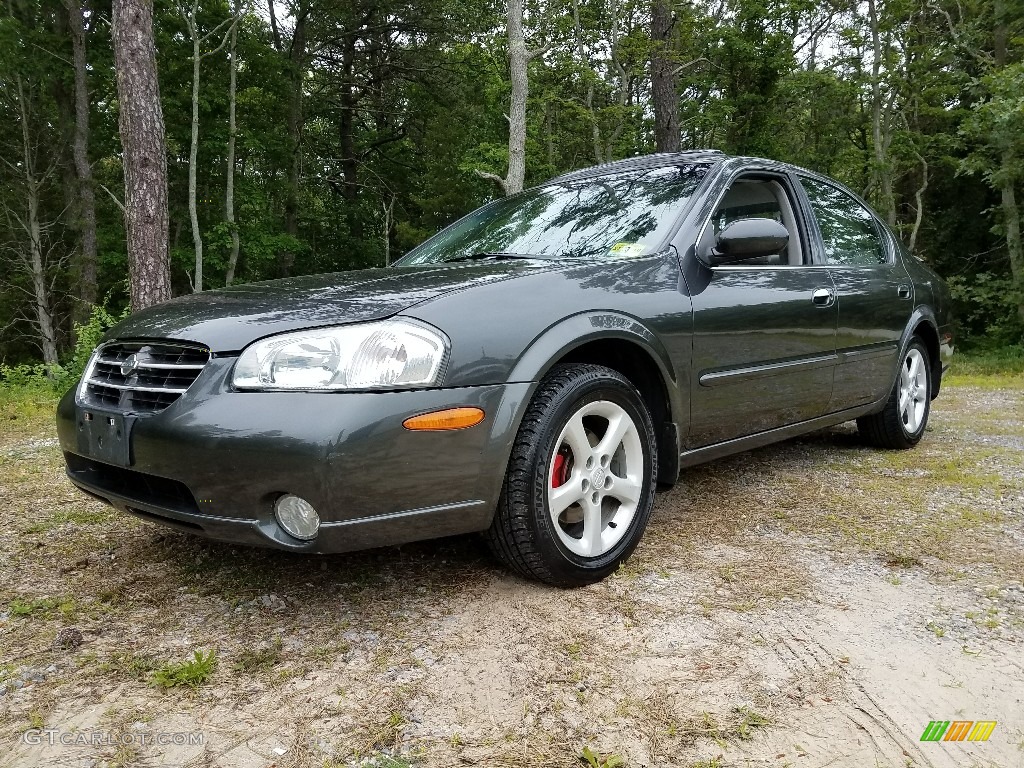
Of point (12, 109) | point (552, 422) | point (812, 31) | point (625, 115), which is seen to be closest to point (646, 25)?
point (625, 115)

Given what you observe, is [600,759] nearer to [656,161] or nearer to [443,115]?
[656,161]

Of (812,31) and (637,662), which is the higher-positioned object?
(812,31)

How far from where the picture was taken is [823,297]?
11.2ft

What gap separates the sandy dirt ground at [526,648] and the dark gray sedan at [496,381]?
0.97 ft

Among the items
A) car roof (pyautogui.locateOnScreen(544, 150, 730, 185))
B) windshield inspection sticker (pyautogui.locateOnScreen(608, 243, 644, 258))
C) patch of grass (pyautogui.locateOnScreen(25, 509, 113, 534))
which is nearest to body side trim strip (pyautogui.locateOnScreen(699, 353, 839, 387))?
windshield inspection sticker (pyautogui.locateOnScreen(608, 243, 644, 258))

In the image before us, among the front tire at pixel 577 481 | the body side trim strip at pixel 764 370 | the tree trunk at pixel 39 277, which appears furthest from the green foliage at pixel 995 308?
the tree trunk at pixel 39 277

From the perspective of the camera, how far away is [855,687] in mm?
1730

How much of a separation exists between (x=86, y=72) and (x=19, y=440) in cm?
1657

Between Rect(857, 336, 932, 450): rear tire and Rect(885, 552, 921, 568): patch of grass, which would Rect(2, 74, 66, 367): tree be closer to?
Rect(857, 336, 932, 450): rear tire

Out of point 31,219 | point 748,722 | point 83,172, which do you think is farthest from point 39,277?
point 748,722

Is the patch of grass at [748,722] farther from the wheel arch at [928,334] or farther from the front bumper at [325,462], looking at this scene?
the wheel arch at [928,334]

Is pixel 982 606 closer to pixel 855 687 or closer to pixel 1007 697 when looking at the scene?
pixel 1007 697

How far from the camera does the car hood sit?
2.03 meters

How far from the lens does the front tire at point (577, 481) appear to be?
2166mm
